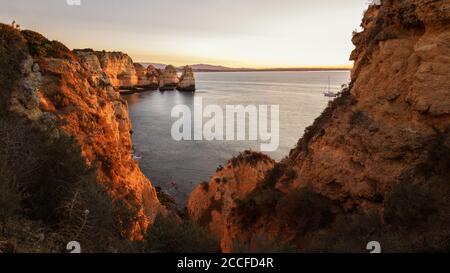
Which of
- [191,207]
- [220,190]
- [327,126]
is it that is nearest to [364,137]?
[327,126]

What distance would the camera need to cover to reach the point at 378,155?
11.8 metres

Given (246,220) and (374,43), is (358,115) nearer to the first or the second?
(374,43)

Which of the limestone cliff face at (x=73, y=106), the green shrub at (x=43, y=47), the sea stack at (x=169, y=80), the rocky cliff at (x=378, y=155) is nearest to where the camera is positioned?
the rocky cliff at (x=378, y=155)

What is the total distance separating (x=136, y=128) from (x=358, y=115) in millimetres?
51367

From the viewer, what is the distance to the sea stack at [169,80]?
469ft

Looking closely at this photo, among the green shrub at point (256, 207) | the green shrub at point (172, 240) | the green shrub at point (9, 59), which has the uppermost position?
the green shrub at point (9, 59)

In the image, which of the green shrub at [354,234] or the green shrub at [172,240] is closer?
the green shrub at [172,240]

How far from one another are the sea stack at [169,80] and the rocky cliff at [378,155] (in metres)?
131

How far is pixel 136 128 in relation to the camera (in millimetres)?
60250

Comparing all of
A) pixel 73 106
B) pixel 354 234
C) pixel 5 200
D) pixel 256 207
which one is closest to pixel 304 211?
pixel 256 207

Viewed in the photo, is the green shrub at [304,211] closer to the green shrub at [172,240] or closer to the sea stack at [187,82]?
the green shrub at [172,240]

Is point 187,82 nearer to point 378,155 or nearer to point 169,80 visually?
point 169,80

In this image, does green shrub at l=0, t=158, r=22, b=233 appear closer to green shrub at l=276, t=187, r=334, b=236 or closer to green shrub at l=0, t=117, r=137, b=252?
green shrub at l=0, t=117, r=137, b=252

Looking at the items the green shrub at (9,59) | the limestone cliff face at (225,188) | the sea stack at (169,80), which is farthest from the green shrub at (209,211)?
the sea stack at (169,80)
